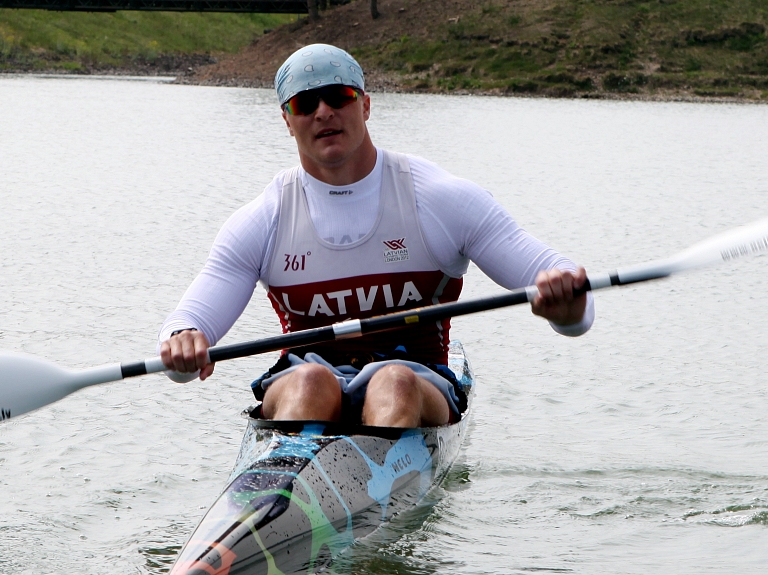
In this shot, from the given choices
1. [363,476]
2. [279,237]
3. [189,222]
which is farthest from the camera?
[189,222]

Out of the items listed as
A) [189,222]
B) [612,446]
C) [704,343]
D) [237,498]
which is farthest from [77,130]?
[237,498]

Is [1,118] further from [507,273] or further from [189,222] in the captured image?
[507,273]

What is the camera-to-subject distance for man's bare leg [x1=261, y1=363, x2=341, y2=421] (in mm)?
4922

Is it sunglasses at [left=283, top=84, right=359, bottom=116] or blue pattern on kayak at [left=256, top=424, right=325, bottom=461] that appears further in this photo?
sunglasses at [left=283, top=84, right=359, bottom=116]

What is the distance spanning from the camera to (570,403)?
848 cm

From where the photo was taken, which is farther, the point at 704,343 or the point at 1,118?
the point at 1,118

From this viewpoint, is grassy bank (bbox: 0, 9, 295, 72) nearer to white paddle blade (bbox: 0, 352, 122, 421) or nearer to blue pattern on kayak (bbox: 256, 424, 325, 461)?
white paddle blade (bbox: 0, 352, 122, 421)

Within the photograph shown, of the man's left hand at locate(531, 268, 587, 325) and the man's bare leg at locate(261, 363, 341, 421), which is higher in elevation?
the man's left hand at locate(531, 268, 587, 325)

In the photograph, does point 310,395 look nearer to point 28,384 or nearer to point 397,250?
point 397,250

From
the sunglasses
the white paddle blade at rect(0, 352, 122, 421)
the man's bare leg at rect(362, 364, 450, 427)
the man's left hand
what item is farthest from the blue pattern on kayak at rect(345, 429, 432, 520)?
the sunglasses

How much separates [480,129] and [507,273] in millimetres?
28087

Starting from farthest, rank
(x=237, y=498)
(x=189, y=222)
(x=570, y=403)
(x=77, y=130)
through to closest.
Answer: (x=77, y=130)
(x=189, y=222)
(x=570, y=403)
(x=237, y=498)

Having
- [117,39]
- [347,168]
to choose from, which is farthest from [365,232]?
[117,39]

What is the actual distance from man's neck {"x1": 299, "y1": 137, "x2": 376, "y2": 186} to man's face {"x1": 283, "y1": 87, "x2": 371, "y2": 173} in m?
0.01
